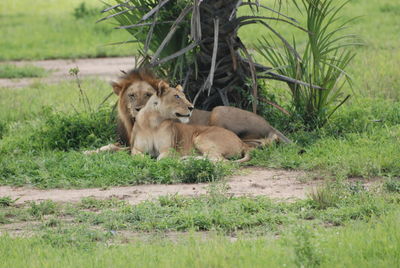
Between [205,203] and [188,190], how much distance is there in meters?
0.71

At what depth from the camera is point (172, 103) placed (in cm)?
880

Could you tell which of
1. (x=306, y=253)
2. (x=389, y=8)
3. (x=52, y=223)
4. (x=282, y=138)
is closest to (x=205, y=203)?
(x=52, y=223)

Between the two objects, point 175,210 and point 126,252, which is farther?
point 175,210

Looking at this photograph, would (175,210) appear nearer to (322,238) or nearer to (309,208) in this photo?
(309,208)

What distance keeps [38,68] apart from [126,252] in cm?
1073

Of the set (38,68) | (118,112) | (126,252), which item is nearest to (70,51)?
(38,68)

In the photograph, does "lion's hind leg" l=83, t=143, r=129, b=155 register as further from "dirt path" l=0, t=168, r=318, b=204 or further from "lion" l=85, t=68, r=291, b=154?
"dirt path" l=0, t=168, r=318, b=204

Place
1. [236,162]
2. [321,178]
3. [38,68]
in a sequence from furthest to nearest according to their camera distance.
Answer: [38,68]
[236,162]
[321,178]

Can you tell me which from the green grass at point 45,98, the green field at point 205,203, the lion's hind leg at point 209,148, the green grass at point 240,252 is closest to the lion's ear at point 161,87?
the lion's hind leg at point 209,148

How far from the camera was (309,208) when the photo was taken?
6.57m

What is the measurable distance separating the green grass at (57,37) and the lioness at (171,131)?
669 centimetres

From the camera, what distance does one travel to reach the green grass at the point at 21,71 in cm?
1516

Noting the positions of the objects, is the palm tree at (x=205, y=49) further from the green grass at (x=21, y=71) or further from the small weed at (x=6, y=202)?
the green grass at (x=21, y=71)

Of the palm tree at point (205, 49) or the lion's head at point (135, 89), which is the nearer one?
the lion's head at point (135, 89)
